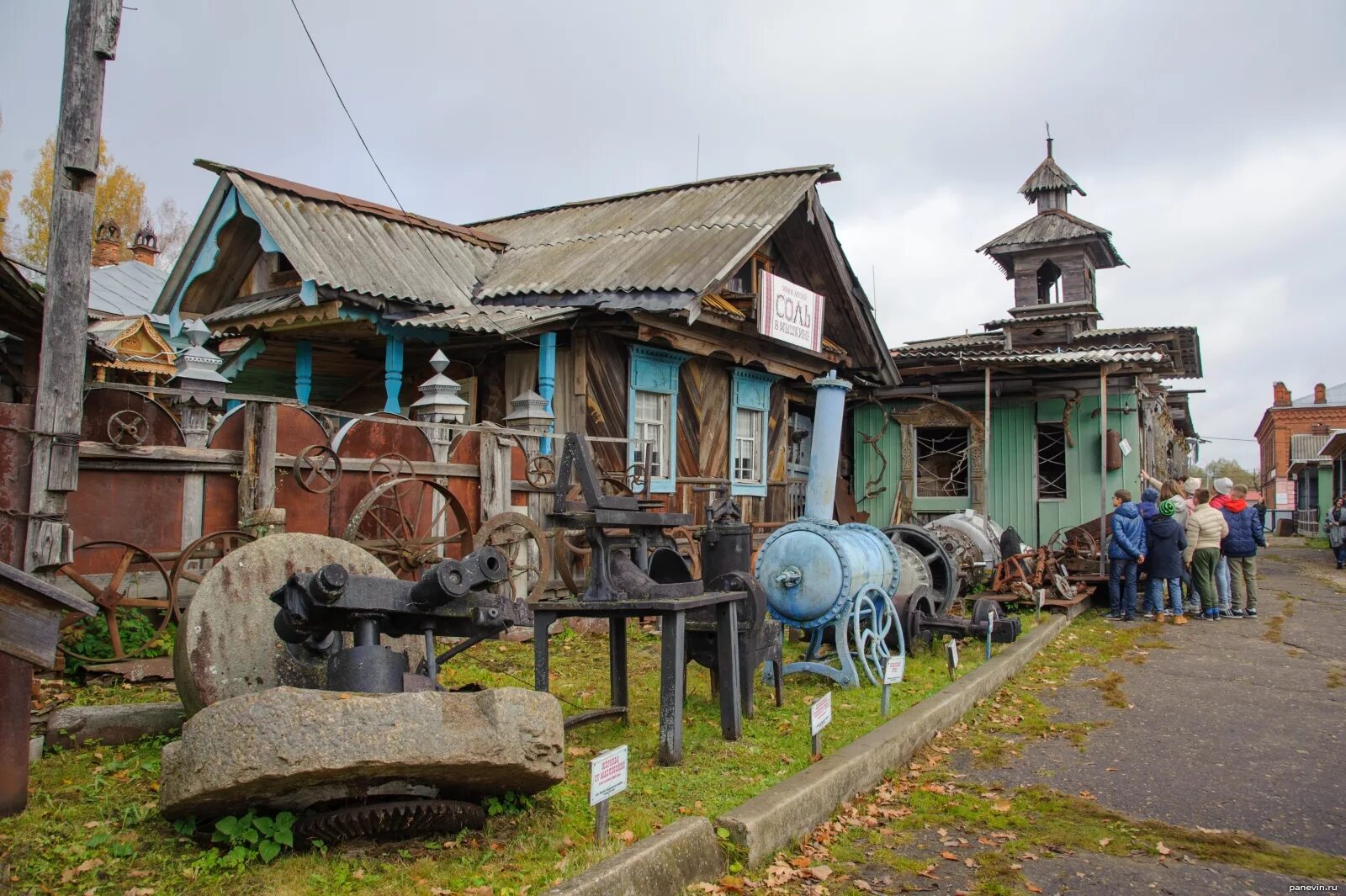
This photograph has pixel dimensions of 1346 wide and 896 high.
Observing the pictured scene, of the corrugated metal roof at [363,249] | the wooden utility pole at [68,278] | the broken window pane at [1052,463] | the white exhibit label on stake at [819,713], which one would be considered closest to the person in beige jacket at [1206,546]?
the broken window pane at [1052,463]

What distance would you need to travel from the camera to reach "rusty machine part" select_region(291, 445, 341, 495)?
7.63 m

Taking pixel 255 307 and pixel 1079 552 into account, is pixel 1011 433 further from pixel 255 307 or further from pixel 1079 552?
pixel 255 307

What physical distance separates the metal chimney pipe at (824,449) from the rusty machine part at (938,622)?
119 centimetres

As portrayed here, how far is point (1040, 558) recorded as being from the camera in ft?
41.4

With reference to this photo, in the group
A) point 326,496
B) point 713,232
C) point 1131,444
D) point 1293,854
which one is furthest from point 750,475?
point 1293,854

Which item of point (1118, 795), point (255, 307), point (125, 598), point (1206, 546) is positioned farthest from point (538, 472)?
point (1206, 546)

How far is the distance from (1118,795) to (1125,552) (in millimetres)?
7892

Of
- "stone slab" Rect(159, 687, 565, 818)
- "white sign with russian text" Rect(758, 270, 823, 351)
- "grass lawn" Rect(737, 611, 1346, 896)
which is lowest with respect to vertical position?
"grass lawn" Rect(737, 611, 1346, 896)

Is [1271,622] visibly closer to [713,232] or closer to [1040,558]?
[1040,558]

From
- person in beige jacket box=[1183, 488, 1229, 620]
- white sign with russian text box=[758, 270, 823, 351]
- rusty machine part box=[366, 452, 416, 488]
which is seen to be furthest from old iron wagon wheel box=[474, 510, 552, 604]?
person in beige jacket box=[1183, 488, 1229, 620]

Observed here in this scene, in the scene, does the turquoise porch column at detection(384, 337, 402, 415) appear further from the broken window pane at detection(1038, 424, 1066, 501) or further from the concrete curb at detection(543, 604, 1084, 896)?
the broken window pane at detection(1038, 424, 1066, 501)

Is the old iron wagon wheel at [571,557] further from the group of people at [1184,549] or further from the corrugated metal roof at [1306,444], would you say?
the corrugated metal roof at [1306,444]

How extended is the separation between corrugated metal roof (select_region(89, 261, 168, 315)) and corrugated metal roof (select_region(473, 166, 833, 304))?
944cm

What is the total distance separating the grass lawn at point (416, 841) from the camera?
3387 millimetres
